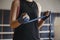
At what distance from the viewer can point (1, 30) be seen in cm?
177

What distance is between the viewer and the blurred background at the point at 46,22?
1.77 m

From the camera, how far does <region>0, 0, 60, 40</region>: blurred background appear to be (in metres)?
1.77

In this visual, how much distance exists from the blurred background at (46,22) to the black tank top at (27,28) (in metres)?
0.94

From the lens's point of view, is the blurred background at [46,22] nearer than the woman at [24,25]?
No

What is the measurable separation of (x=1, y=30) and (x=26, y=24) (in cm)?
99

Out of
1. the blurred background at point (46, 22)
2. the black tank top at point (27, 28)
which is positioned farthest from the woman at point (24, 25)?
the blurred background at point (46, 22)

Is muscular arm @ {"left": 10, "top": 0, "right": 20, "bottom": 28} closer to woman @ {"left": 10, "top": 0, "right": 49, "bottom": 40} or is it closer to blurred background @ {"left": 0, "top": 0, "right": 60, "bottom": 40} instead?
woman @ {"left": 10, "top": 0, "right": 49, "bottom": 40}

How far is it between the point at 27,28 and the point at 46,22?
1.11m

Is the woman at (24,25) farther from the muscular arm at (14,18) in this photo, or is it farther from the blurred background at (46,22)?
the blurred background at (46,22)

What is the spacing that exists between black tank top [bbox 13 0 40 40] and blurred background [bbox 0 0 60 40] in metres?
0.94

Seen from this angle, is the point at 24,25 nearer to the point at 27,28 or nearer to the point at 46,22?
the point at 27,28

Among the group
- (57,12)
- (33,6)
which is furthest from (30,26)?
(57,12)

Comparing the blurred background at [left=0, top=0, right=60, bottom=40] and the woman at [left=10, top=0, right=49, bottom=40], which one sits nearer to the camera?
the woman at [left=10, top=0, right=49, bottom=40]

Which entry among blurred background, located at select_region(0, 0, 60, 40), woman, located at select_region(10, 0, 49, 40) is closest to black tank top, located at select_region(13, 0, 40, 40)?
woman, located at select_region(10, 0, 49, 40)
